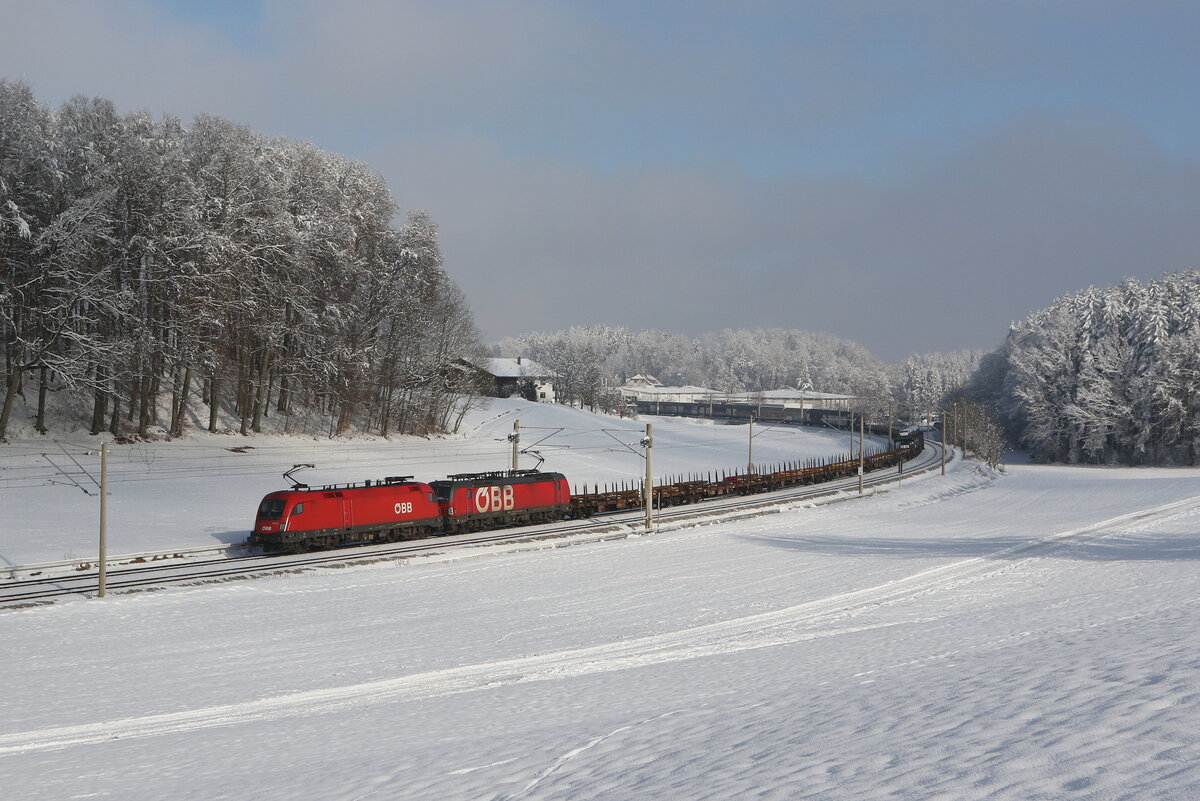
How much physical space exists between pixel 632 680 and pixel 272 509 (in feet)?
75.9

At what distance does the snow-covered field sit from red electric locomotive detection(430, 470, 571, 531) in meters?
6.09

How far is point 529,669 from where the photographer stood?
17.8 meters

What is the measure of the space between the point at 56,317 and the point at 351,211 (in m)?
24.2

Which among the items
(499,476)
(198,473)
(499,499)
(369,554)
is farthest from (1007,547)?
(198,473)

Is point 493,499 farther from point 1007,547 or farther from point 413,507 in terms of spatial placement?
point 1007,547

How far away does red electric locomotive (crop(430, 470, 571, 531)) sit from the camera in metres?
41.7

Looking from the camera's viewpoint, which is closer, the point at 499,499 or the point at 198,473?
the point at 499,499

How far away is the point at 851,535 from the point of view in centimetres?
4391

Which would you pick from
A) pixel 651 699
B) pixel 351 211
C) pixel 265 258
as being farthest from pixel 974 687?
pixel 351 211

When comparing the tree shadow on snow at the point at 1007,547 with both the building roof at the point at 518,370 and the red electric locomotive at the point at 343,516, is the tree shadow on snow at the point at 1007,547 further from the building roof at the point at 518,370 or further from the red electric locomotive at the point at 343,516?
the building roof at the point at 518,370

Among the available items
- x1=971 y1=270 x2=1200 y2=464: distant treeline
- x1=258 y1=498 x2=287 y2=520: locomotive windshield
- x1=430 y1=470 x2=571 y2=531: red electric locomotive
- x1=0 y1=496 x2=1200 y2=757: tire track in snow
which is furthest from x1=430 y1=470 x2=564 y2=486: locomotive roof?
x1=971 y1=270 x2=1200 y2=464: distant treeline

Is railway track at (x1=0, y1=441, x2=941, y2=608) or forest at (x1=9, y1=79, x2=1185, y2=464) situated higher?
forest at (x1=9, y1=79, x2=1185, y2=464)

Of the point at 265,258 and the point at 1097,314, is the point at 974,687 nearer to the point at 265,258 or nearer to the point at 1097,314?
the point at 265,258

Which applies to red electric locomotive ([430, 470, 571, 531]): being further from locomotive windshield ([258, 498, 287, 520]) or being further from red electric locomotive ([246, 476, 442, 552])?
locomotive windshield ([258, 498, 287, 520])
